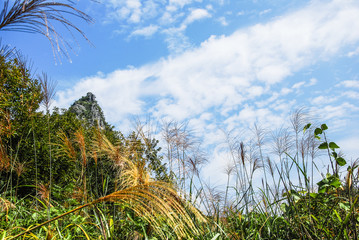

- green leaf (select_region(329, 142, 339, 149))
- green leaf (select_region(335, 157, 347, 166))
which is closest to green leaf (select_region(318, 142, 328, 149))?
green leaf (select_region(329, 142, 339, 149))

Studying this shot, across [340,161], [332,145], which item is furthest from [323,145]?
[340,161]

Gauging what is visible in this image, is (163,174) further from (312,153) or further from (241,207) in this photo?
(312,153)

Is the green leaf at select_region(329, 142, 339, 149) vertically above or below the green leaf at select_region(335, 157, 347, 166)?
above

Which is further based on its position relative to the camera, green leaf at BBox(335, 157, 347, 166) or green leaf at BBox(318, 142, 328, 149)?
green leaf at BBox(318, 142, 328, 149)

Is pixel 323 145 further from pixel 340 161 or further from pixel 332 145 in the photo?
pixel 340 161

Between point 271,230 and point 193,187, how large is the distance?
826 mm

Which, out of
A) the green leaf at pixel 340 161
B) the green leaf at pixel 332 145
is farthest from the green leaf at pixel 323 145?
the green leaf at pixel 340 161

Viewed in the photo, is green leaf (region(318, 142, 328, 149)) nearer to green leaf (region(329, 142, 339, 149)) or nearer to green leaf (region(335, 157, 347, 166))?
green leaf (region(329, 142, 339, 149))

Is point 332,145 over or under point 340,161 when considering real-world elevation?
over

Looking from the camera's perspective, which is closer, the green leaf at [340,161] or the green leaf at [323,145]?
the green leaf at [340,161]

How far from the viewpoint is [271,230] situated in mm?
2244

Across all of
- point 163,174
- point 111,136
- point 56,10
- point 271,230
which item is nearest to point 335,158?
point 271,230

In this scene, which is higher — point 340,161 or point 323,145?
point 323,145

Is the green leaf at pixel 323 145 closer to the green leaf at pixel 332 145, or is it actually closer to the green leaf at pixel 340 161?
the green leaf at pixel 332 145
